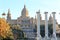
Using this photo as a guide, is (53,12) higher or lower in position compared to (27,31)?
higher

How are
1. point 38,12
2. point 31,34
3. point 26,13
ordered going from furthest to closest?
point 26,13 → point 31,34 → point 38,12

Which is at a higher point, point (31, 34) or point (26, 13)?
point (26, 13)

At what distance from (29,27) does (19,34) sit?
127ft

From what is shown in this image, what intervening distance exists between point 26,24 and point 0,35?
7433 cm

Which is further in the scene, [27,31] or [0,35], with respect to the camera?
[27,31]

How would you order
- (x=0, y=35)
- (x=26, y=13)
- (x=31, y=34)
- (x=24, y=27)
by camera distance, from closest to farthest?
(x=0, y=35), (x=31, y=34), (x=24, y=27), (x=26, y=13)

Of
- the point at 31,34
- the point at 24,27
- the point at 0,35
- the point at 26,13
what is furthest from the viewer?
the point at 26,13

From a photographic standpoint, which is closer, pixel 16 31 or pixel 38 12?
pixel 38 12

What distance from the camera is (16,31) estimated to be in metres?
82.2

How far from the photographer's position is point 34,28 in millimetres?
115000

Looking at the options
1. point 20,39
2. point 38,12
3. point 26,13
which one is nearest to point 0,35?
point 38,12

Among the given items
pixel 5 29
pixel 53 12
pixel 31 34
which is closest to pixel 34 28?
pixel 31 34

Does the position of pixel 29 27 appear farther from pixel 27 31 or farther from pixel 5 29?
pixel 5 29

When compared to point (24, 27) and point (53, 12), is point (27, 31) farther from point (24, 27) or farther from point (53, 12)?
point (53, 12)
